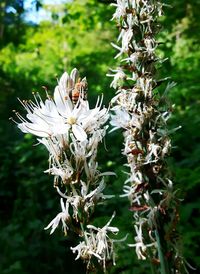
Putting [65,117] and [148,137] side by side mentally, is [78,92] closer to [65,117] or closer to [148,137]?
[65,117]

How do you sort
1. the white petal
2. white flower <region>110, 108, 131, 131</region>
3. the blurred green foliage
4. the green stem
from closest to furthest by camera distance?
the white petal, the green stem, white flower <region>110, 108, 131, 131</region>, the blurred green foliage

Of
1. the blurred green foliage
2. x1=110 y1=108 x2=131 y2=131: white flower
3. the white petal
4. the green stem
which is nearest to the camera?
the white petal

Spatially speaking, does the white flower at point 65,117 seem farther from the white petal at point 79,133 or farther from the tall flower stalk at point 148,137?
the tall flower stalk at point 148,137

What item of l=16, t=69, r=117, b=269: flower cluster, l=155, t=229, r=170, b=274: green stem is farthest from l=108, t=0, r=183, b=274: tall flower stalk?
l=16, t=69, r=117, b=269: flower cluster

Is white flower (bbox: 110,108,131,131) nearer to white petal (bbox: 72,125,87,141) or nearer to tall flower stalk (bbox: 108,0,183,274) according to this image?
tall flower stalk (bbox: 108,0,183,274)

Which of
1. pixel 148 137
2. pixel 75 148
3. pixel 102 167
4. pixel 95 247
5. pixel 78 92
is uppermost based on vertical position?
pixel 102 167

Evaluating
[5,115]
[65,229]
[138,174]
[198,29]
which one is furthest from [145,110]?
[5,115]

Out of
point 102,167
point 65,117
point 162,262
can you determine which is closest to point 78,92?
point 65,117
